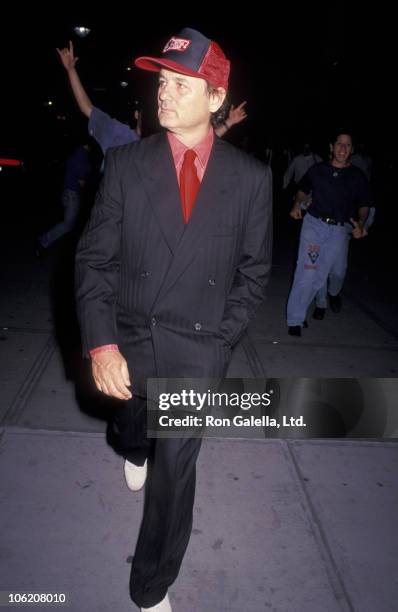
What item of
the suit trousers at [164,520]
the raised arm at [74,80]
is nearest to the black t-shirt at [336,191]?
the raised arm at [74,80]

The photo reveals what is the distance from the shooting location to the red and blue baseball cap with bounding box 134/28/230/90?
6.60 feet

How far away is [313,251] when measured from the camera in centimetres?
538

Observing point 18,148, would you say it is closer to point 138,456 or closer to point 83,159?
point 83,159

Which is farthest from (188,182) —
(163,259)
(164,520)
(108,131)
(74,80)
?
(74,80)

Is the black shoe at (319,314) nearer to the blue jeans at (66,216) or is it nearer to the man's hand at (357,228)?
the man's hand at (357,228)

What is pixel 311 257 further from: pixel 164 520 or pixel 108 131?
pixel 164 520

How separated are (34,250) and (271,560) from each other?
7.04 metres

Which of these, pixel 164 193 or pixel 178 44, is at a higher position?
pixel 178 44

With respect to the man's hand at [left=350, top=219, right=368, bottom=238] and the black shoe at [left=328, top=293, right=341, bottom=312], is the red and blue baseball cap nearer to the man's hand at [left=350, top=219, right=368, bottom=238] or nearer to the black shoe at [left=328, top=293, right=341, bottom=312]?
the man's hand at [left=350, top=219, right=368, bottom=238]

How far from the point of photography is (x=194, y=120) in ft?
6.81

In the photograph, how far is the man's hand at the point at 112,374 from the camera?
1.90m

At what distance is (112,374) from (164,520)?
62 centimetres

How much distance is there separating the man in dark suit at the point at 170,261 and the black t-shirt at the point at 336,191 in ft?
10.8

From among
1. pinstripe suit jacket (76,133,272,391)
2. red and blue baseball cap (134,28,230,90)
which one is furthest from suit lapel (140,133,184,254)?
red and blue baseball cap (134,28,230,90)
